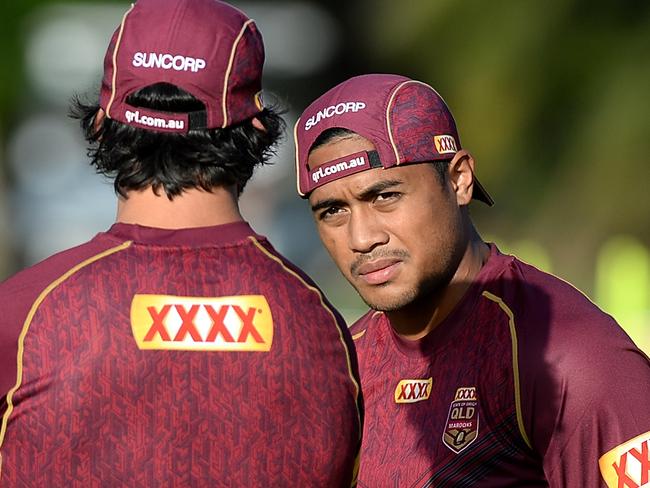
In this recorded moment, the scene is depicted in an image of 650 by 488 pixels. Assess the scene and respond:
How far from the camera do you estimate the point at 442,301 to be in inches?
169

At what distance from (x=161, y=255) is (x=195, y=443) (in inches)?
15.3

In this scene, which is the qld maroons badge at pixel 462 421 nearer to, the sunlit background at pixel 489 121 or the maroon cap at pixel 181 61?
the maroon cap at pixel 181 61

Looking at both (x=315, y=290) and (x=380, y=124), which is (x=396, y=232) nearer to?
(x=380, y=124)

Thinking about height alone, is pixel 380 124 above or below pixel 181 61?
above

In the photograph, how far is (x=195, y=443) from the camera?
2619 millimetres

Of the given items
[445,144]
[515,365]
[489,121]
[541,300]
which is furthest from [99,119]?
[489,121]

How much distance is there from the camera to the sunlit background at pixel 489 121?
1825 centimetres

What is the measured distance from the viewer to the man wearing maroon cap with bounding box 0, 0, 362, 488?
2574 millimetres

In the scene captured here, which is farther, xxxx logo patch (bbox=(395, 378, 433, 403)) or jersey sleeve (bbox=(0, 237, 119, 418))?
xxxx logo patch (bbox=(395, 378, 433, 403))

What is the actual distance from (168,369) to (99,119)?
611 millimetres

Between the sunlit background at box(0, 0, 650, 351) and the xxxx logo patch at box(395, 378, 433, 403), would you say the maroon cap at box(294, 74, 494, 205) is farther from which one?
the sunlit background at box(0, 0, 650, 351)

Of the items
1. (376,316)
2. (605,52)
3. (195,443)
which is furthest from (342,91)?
(605,52)

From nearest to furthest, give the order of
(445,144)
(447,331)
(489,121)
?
1. (447,331)
2. (445,144)
3. (489,121)

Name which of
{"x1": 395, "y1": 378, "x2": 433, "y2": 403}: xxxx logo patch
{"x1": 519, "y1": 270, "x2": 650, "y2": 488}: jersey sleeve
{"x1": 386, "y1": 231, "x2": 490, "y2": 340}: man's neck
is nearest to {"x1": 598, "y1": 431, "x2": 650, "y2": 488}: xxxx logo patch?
{"x1": 519, "y1": 270, "x2": 650, "y2": 488}: jersey sleeve
